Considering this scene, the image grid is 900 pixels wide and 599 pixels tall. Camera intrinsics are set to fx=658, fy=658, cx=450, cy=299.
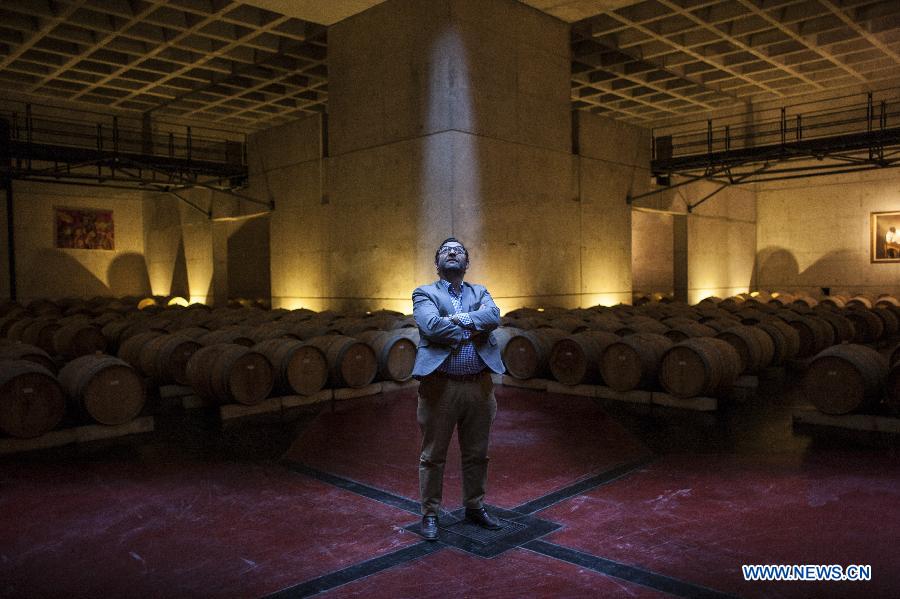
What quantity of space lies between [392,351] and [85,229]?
1955cm

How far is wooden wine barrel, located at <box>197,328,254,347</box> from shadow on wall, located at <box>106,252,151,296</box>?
1736 centimetres

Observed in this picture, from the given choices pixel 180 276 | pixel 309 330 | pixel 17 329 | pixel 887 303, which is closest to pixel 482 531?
pixel 309 330

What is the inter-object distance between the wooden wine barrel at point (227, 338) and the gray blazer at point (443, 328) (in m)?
5.63

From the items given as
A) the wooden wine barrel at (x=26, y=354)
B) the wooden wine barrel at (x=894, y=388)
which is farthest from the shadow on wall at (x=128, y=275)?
the wooden wine barrel at (x=894, y=388)

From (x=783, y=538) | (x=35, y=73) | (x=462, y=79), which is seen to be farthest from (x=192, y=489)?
(x=35, y=73)

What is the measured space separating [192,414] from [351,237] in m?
7.55

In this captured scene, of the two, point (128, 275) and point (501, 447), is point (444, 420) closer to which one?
point (501, 447)

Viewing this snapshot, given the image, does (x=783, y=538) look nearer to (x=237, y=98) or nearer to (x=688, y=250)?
(x=688, y=250)

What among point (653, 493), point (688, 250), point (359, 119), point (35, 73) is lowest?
point (653, 493)

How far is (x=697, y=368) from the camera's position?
818cm

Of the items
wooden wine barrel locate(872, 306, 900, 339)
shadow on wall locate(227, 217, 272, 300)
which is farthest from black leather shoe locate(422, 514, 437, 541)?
shadow on wall locate(227, 217, 272, 300)

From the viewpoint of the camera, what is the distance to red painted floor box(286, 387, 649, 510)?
5422 millimetres

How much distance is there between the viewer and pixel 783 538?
412 centimetres

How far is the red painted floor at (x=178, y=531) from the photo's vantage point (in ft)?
12.0
